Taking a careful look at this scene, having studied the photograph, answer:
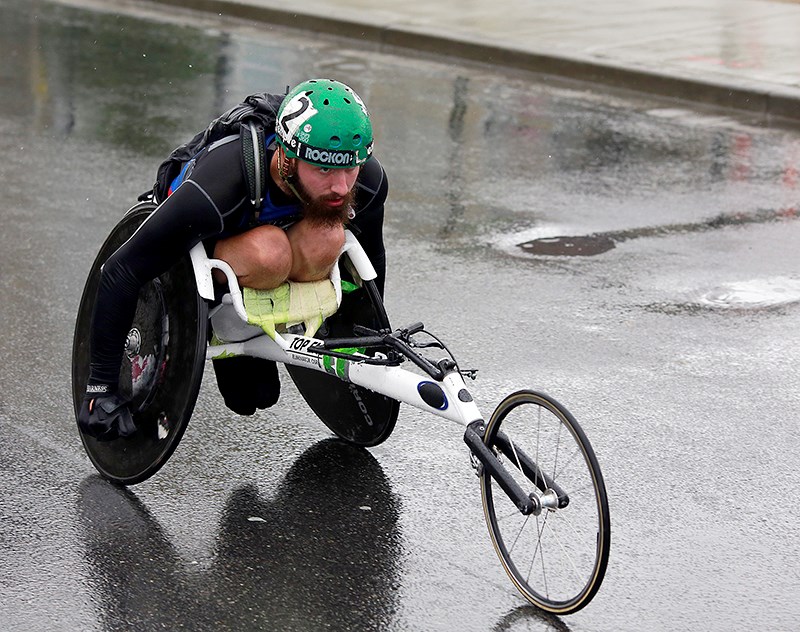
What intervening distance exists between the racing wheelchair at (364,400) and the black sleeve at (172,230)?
122mm

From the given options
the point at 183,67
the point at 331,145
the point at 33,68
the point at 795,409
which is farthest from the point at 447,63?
the point at 331,145

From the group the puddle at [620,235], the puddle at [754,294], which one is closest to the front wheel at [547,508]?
the puddle at [754,294]

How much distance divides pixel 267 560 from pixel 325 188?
1.18m

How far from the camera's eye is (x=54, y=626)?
13.2ft

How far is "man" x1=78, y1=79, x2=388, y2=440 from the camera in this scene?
4.40 m

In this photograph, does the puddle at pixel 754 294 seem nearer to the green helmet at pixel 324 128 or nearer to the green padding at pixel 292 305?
the green padding at pixel 292 305

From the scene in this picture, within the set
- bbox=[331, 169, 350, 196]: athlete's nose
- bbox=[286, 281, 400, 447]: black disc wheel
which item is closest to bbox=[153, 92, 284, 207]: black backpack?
bbox=[331, 169, 350, 196]: athlete's nose

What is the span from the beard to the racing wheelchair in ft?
1.10

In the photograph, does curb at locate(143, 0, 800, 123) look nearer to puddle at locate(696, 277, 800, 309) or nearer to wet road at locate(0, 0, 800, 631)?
wet road at locate(0, 0, 800, 631)

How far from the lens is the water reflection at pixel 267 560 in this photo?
414 cm

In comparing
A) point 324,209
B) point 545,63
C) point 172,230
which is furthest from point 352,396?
point 545,63

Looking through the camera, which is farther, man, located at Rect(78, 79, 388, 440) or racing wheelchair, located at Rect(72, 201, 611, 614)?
man, located at Rect(78, 79, 388, 440)

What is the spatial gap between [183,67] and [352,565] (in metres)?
9.76

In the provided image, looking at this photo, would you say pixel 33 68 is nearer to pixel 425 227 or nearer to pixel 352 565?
pixel 425 227
